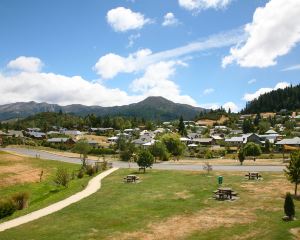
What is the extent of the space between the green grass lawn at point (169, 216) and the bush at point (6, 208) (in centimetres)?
519

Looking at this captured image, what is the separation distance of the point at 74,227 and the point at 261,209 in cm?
1230

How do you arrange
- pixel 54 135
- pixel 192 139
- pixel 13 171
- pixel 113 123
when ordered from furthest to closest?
pixel 113 123, pixel 54 135, pixel 192 139, pixel 13 171

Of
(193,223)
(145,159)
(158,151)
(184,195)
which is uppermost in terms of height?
(158,151)

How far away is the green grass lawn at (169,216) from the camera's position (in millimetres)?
20047

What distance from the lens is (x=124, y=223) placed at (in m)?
22.4

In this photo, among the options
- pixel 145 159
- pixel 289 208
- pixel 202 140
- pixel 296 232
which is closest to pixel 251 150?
pixel 145 159

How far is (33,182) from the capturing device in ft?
162

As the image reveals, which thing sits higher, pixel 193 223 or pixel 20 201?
pixel 193 223

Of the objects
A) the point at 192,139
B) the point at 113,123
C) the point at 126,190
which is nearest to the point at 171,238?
the point at 126,190

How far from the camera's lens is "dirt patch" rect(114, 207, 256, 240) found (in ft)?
65.6

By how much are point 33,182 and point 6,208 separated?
69.0 ft

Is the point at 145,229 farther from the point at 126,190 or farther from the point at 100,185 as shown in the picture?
the point at 100,185

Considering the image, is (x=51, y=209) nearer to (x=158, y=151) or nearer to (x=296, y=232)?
(x=296, y=232)

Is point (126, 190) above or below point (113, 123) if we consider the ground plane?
below
